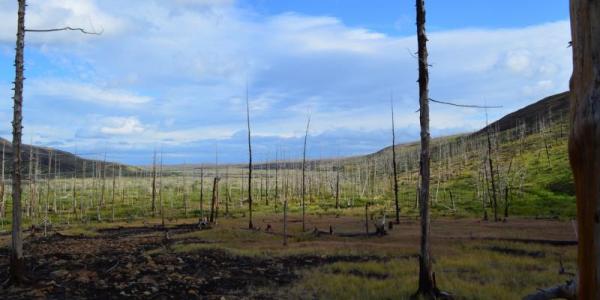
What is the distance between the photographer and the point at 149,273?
16.8m

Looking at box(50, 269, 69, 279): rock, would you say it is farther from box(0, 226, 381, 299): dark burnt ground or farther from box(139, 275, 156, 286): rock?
box(139, 275, 156, 286): rock

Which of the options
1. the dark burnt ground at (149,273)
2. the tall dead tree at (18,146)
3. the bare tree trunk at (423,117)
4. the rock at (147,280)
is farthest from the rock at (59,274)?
the bare tree trunk at (423,117)

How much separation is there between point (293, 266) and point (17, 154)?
1010 centimetres

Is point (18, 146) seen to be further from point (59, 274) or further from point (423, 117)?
point (423, 117)

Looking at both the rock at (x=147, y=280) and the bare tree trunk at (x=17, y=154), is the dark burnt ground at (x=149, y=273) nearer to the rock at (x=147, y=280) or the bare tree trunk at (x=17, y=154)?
the rock at (x=147, y=280)

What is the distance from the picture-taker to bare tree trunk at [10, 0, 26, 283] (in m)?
14.3

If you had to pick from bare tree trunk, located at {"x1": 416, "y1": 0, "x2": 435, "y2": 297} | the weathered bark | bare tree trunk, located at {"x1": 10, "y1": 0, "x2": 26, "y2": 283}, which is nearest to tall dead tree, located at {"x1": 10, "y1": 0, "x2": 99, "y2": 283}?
bare tree trunk, located at {"x1": 10, "y1": 0, "x2": 26, "y2": 283}

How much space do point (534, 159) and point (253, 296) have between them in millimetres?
79833

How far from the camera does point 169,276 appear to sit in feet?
53.4

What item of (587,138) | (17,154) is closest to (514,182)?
(17,154)

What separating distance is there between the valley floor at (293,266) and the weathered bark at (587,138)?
31.3 feet

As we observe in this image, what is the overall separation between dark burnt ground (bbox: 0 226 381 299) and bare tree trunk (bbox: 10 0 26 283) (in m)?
0.64

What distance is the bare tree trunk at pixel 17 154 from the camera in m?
14.3

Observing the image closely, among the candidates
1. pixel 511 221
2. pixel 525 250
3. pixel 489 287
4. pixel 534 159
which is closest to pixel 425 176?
pixel 489 287
